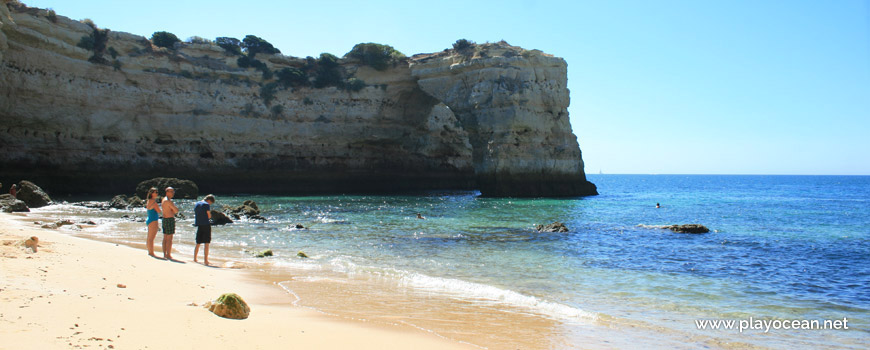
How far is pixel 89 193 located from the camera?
1211 inches

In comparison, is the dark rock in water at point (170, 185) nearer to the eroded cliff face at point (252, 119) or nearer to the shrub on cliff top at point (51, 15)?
the eroded cliff face at point (252, 119)

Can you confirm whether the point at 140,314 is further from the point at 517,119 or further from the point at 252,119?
the point at 252,119

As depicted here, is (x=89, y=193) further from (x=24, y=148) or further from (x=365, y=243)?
(x=365, y=243)

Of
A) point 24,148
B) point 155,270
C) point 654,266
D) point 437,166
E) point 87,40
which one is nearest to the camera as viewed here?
point 155,270

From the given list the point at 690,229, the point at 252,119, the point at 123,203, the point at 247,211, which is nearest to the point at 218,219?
the point at 247,211

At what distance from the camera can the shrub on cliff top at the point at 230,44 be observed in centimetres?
3895

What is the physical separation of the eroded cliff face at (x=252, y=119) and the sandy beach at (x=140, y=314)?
27.2 m

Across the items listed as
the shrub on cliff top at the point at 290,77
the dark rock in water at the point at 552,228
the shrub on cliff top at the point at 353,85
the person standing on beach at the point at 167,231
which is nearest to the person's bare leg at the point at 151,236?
the person standing on beach at the point at 167,231

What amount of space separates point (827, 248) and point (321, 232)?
1402 cm

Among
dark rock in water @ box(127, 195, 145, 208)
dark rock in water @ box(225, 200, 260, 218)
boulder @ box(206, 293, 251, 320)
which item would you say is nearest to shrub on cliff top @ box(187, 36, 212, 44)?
dark rock in water @ box(127, 195, 145, 208)

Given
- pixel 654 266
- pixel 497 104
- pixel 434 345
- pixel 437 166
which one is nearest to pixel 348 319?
pixel 434 345

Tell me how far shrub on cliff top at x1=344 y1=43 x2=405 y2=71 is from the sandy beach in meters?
34.2

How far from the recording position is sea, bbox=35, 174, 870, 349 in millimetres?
6270

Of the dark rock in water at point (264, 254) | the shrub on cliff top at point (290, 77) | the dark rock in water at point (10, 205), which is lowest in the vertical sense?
the dark rock in water at point (10, 205)
